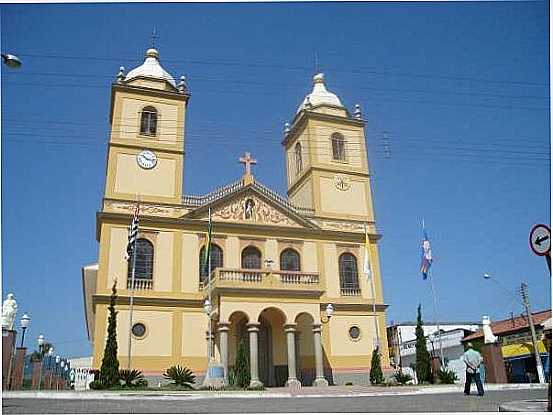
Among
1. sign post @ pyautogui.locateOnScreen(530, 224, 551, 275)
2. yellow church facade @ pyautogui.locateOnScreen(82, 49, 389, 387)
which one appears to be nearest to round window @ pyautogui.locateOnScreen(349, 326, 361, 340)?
yellow church facade @ pyautogui.locateOnScreen(82, 49, 389, 387)

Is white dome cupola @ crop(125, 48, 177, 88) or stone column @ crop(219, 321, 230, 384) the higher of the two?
white dome cupola @ crop(125, 48, 177, 88)

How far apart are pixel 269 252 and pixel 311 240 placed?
2212 mm

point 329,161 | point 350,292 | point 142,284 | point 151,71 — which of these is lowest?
Answer: point 350,292

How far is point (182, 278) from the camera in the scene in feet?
74.2

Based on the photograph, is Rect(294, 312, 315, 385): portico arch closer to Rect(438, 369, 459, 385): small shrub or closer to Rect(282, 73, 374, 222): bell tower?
Rect(282, 73, 374, 222): bell tower

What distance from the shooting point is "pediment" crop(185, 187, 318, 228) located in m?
24.2

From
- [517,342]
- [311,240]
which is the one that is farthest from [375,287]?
[517,342]

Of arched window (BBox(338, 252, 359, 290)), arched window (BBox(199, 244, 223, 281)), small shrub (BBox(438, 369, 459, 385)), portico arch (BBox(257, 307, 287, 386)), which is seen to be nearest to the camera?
small shrub (BBox(438, 369, 459, 385))

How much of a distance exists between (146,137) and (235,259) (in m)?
6.89

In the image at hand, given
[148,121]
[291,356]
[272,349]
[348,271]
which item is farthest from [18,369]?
[348,271]

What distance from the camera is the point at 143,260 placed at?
22375 mm

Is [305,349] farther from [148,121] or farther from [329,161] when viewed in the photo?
[148,121]

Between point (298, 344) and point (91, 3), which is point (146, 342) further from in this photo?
point (91, 3)

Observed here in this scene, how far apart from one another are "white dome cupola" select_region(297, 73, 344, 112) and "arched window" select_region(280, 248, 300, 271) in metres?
8.40
